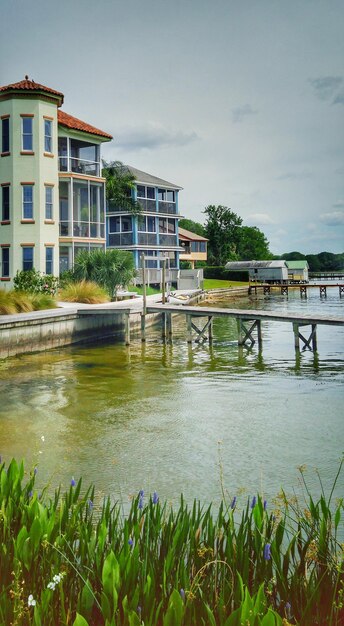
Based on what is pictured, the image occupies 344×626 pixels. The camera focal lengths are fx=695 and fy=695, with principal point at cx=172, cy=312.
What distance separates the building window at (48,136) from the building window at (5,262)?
5.56m

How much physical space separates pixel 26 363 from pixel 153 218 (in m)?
40.6

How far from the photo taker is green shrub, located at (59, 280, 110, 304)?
32.6 m

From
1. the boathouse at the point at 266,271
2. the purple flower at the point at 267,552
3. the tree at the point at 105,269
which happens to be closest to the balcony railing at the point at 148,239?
the tree at the point at 105,269

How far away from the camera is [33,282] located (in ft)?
106

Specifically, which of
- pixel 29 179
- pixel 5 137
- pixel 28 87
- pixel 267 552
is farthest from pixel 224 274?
pixel 267 552

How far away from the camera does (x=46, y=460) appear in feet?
34.9

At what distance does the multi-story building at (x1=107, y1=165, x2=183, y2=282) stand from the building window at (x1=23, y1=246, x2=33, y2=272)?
769 inches

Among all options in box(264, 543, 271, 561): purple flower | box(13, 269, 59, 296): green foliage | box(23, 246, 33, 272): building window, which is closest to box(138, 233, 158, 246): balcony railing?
box(23, 246, 33, 272): building window

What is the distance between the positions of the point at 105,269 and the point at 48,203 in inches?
179

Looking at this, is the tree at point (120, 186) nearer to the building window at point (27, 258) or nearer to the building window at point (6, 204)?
the building window at point (6, 204)

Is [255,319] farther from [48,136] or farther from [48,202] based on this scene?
[48,136]

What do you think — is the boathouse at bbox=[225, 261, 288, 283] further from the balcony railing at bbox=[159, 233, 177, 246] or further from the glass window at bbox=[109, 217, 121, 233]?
the glass window at bbox=[109, 217, 121, 233]

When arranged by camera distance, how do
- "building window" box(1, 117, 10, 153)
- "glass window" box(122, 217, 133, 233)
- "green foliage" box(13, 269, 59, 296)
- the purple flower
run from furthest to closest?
Answer: 1. "glass window" box(122, 217, 133, 233)
2. "building window" box(1, 117, 10, 153)
3. "green foliage" box(13, 269, 59, 296)
4. the purple flower

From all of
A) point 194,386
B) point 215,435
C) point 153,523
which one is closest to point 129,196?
point 194,386
